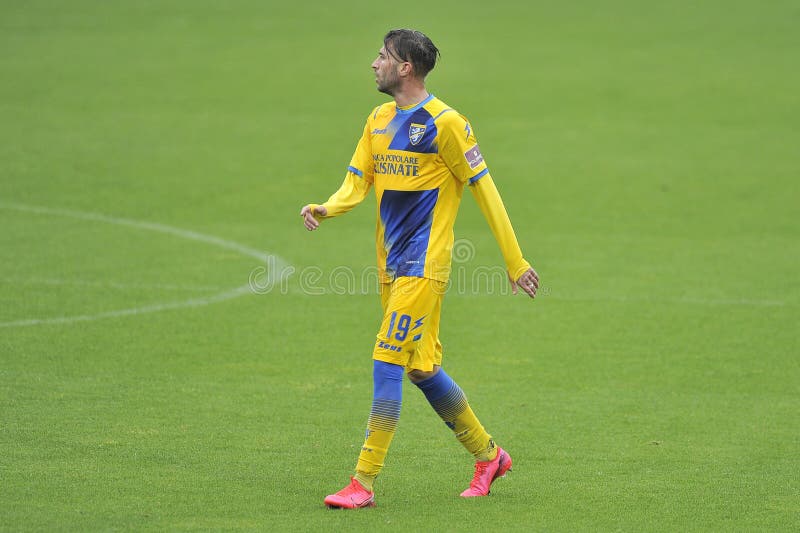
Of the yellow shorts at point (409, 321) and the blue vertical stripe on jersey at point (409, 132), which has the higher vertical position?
the blue vertical stripe on jersey at point (409, 132)

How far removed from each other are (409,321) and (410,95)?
48.4 inches

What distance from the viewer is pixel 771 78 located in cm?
2214

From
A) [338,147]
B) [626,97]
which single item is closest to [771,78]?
[626,97]

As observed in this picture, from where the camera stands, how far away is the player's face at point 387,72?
642 cm

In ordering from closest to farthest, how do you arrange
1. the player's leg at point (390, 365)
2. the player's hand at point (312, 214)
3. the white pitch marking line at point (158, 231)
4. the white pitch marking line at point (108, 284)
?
the player's leg at point (390, 365)
the player's hand at point (312, 214)
the white pitch marking line at point (158, 231)
the white pitch marking line at point (108, 284)

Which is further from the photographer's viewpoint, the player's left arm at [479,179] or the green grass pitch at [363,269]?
the green grass pitch at [363,269]

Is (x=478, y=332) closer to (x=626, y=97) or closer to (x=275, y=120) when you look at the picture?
(x=275, y=120)

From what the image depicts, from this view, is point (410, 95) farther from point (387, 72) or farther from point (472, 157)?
point (472, 157)

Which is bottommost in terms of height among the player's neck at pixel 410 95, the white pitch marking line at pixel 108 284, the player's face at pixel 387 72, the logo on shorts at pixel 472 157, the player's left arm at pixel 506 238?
the white pitch marking line at pixel 108 284

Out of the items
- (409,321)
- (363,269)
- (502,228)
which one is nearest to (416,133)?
(502,228)

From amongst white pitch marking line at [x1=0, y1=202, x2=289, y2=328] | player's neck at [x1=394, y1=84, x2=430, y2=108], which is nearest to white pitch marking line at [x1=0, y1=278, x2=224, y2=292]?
white pitch marking line at [x1=0, y1=202, x2=289, y2=328]

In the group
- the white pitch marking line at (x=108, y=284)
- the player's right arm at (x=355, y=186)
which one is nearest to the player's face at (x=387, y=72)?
the player's right arm at (x=355, y=186)

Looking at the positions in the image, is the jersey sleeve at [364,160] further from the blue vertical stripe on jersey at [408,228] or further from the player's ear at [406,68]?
the player's ear at [406,68]

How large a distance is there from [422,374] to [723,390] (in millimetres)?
3424
